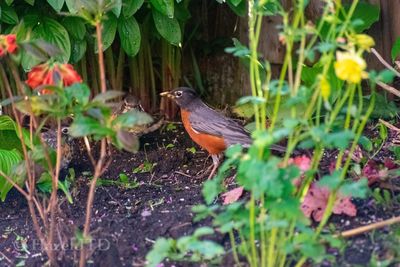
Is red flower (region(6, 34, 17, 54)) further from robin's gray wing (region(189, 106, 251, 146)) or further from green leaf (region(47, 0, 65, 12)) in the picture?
robin's gray wing (region(189, 106, 251, 146))

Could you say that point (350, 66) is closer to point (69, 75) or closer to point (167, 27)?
point (69, 75)

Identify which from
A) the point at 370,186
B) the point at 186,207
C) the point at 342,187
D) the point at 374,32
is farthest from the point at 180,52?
the point at 342,187

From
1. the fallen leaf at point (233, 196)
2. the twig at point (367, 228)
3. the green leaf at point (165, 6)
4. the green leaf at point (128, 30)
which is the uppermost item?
the green leaf at point (165, 6)

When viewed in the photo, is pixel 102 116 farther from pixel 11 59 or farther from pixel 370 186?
pixel 370 186

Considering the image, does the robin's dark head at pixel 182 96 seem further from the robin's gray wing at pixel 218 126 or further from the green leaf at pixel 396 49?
the green leaf at pixel 396 49

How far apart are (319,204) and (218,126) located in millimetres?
1991

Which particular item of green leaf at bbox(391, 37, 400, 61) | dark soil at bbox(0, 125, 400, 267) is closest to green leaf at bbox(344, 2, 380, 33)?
green leaf at bbox(391, 37, 400, 61)

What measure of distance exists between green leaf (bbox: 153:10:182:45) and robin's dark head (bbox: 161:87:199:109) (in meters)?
0.61

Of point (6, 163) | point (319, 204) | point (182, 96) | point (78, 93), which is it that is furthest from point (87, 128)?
point (182, 96)

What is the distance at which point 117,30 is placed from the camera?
17.5ft

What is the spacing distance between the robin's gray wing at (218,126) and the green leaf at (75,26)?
3.22 ft

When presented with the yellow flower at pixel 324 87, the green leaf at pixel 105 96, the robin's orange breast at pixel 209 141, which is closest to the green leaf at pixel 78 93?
the green leaf at pixel 105 96

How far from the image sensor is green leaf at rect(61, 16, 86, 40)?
5.09 m

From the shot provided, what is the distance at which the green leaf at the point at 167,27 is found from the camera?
17.1 ft
